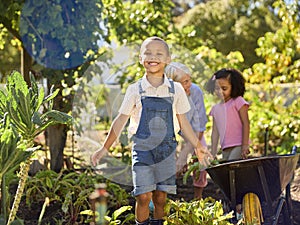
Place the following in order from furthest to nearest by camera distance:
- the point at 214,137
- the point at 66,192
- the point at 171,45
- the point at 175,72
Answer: the point at 171,45 < the point at 214,137 < the point at 175,72 < the point at 66,192

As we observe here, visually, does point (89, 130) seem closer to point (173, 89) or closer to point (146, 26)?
point (146, 26)

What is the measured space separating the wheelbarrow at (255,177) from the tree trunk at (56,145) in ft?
7.71

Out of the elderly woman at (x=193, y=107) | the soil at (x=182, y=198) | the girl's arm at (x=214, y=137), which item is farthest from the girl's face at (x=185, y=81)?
the soil at (x=182, y=198)

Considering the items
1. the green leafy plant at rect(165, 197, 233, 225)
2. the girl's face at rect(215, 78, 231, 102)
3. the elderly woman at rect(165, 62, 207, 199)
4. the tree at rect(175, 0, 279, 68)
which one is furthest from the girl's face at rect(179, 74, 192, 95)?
the tree at rect(175, 0, 279, 68)

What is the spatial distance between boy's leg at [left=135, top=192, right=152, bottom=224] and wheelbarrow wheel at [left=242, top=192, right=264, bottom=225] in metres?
0.52

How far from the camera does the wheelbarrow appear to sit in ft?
9.57

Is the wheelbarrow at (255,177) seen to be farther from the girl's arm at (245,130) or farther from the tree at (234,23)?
the tree at (234,23)

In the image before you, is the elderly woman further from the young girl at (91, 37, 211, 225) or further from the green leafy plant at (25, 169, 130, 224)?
the young girl at (91, 37, 211, 225)

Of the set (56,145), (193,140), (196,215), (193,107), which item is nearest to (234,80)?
(193,107)

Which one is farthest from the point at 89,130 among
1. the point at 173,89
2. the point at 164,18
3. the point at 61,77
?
the point at 173,89

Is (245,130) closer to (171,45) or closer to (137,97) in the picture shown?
(137,97)

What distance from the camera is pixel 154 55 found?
3.09 meters

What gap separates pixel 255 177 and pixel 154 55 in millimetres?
841

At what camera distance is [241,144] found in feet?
13.6
